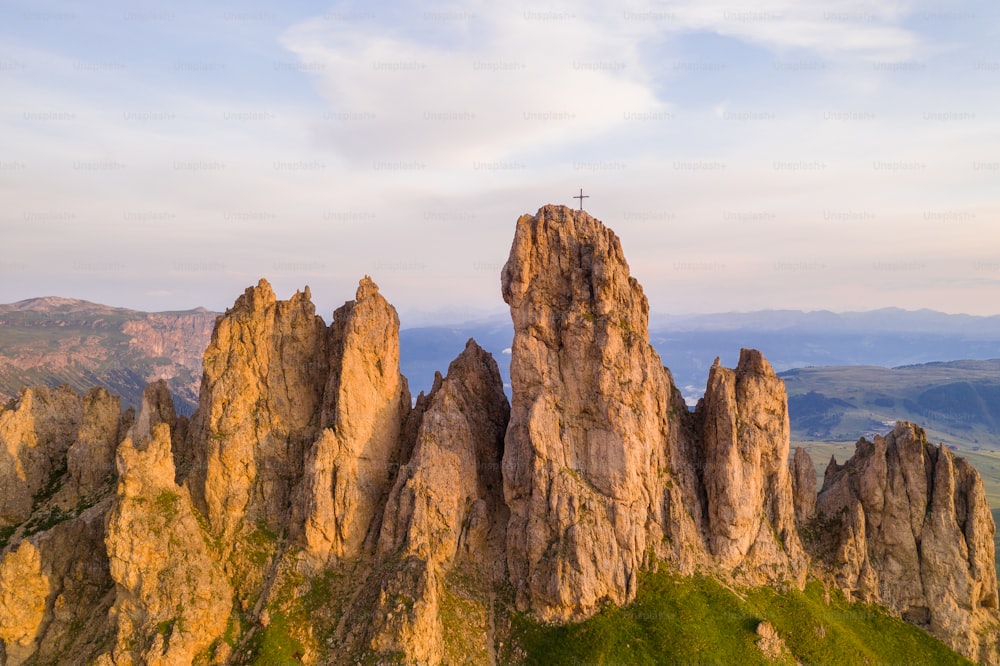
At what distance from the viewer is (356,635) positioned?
6225 cm

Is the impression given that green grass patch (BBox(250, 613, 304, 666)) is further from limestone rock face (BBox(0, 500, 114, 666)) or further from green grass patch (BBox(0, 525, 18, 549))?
green grass patch (BBox(0, 525, 18, 549))

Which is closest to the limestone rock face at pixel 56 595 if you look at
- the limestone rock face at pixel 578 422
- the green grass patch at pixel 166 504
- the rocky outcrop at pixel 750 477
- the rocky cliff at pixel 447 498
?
the rocky cliff at pixel 447 498

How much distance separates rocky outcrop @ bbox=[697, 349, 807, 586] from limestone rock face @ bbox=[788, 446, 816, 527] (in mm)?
2113

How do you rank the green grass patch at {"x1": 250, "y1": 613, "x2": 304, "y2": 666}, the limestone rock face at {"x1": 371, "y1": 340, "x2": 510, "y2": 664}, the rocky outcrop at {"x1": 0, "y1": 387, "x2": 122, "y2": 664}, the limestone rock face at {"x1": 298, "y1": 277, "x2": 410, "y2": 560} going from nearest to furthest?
the green grass patch at {"x1": 250, "y1": 613, "x2": 304, "y2": 666}
the limestone rock face at {"x1": 371, "y1": 340, "x2": 510, "y2": 664}
the rocky outcrop at {"x1": 0, "y1": 387, "x2": 122, "y2": 664}
the limestone rock face at {"x1": 298, "y1": 277, "x2": 410, "y2": 560}

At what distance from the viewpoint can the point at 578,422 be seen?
72875 millimetres

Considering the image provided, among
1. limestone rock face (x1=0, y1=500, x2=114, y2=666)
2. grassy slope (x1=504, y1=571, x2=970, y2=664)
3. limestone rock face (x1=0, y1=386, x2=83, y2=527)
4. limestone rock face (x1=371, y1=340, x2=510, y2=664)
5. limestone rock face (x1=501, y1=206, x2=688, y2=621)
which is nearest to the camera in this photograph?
limestone rock face (x1=371, y1=340, x2=510, y2=664)

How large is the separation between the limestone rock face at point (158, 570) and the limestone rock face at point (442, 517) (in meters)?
19.3

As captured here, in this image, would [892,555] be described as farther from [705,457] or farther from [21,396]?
[21,396]

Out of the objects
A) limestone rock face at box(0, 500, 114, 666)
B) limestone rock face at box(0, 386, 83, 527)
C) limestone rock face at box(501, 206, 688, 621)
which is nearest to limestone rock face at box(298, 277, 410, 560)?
limestone rock face at box(501, 206, 688, 621)

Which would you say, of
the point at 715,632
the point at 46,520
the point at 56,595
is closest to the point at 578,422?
the point at 715,632

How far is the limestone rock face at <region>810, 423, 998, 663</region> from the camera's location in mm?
72062

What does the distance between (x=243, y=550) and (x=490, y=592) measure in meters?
31.2

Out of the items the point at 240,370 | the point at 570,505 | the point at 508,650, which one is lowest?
the point at 508,650

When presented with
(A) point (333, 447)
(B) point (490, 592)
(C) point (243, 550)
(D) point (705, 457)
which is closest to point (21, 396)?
(C) point (243, 550)
